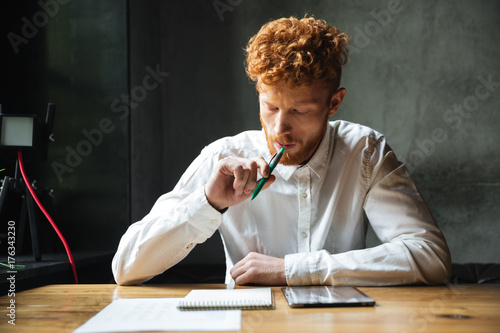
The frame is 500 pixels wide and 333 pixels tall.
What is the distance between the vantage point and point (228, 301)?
997 millimetres

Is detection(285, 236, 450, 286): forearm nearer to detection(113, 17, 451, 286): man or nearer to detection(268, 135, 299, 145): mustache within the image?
detection(113, 17, 451, 286): man

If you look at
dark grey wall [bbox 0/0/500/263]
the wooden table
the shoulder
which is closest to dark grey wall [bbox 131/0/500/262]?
dark grey wall [bbox 0/0/500/263]

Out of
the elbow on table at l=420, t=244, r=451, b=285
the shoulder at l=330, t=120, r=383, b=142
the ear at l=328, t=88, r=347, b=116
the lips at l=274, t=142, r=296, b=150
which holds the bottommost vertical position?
the elbow on table at l=420, t=244, r=451, b=285

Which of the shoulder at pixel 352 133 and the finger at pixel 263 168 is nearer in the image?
the finger at pixel 263 168

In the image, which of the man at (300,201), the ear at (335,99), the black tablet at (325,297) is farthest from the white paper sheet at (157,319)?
the ear at (335,99)

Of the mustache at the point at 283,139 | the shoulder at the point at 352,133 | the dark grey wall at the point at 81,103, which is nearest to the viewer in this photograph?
the mustache at the point at 283,139

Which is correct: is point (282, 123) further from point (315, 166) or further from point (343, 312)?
point (343, 312)

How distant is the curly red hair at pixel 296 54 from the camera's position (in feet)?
5.00

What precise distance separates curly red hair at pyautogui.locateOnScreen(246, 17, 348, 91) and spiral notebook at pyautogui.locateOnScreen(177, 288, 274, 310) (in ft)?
2.44

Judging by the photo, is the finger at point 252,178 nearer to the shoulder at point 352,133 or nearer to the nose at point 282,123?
the nose at point 282,123

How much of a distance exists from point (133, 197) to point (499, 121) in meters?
2.56

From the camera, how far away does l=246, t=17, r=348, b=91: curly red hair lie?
1525mm

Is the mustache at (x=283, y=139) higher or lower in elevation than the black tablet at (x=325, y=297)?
higher

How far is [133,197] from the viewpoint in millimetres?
2773
